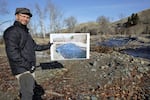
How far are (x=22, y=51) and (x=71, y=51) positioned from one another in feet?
16.2

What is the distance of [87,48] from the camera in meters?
10.5

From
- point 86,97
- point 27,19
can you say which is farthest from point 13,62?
point 86,97

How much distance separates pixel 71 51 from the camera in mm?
10586

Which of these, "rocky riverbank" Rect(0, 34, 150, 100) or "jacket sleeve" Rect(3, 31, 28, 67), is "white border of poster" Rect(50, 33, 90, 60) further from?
"jacket sleeve" Rect(3, 31, 28, 67)

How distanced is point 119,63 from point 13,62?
815cm

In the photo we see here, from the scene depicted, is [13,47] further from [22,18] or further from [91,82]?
[91,82]

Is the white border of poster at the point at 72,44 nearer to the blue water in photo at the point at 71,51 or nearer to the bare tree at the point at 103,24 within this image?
the blue water in photo at the point at 71,51

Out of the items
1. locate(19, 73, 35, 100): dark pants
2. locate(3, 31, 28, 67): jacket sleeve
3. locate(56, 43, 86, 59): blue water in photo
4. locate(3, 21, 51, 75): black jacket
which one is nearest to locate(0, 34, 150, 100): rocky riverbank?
locate(56, 43, 86, 59): blue water in photo

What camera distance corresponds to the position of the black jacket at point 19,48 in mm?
5488

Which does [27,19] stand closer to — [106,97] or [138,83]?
[106,97]

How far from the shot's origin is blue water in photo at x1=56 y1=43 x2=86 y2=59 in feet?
34.3

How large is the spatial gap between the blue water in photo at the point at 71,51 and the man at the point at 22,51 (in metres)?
4.51

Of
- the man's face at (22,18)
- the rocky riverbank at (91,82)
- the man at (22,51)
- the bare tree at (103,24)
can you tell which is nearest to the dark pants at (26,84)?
the man at (22,51)

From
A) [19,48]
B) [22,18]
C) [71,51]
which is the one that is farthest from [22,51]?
[71,51]
